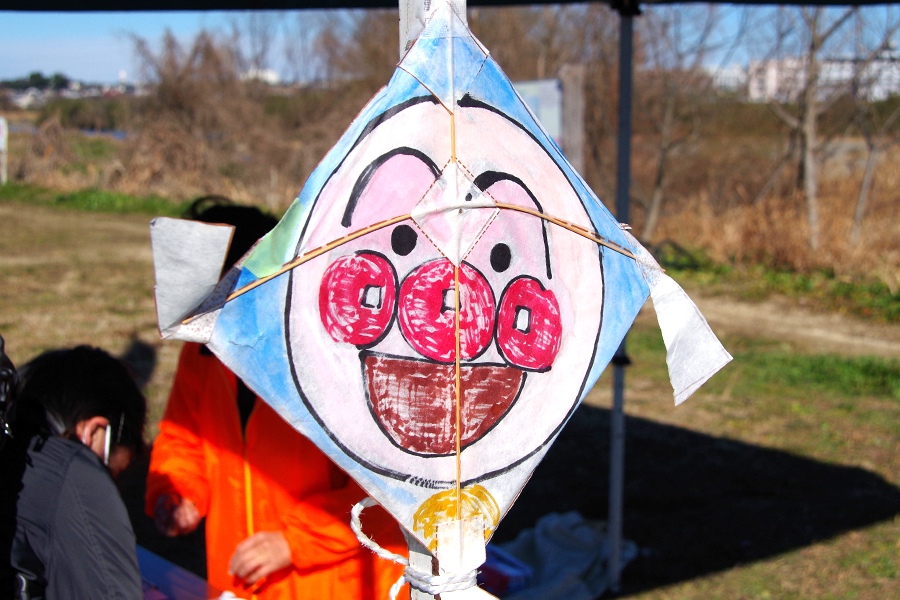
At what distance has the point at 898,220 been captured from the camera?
858 centimetres

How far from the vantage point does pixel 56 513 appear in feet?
4.26

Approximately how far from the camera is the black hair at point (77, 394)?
145 centimetres

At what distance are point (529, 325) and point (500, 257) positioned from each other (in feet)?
0.39

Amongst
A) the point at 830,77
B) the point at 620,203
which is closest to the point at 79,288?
the point at 620,203

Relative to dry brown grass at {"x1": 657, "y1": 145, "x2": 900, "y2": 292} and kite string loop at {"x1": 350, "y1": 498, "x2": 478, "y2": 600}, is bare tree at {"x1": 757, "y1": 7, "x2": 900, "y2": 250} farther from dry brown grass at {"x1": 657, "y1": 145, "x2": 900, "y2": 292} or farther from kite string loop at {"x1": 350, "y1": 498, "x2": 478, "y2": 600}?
kite string loop at {"x1": 350, "y1": 498, "x2": 478, "y2": 600}

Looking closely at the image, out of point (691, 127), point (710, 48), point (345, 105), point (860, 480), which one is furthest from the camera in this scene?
point (345, 105)

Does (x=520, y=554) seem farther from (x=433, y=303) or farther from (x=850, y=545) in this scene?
(x=433, y=303)

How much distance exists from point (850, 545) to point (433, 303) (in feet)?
10.7

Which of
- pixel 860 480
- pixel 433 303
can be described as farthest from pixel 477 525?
pixel 860 480

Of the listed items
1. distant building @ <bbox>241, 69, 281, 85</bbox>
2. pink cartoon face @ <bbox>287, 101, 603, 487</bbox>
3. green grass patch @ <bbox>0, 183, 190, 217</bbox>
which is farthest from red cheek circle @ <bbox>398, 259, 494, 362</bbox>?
distant building @ <bbox>241, 69, 281, 85</bbox>

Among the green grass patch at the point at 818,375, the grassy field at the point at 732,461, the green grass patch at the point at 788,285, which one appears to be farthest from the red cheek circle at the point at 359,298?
the green grass patch at the point at 788,285

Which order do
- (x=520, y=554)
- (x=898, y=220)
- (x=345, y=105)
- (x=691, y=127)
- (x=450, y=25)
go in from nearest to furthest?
(x=450, y=25) < (x=520, y=554) < (x=898, y=220) < (x=691, y=127) < (x=345, y=105)

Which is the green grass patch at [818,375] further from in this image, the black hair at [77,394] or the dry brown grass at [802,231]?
the black hair at [77,394]

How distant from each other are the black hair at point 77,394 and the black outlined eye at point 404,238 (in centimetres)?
79
